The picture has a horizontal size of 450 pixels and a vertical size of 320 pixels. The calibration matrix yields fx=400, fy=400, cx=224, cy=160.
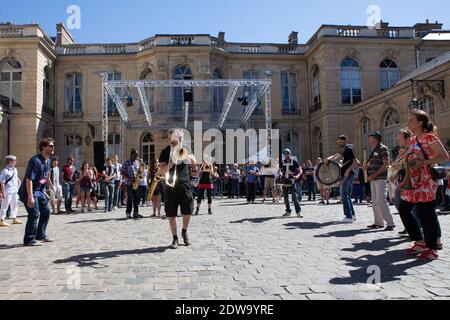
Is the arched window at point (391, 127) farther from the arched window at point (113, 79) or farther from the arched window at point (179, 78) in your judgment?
the arched window at point (113, 79)

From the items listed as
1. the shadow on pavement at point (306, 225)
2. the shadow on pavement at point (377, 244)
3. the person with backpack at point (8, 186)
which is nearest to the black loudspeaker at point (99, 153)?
the person with backpack at point (8, 186)

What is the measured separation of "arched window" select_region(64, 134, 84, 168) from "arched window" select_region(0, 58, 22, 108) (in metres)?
4.56

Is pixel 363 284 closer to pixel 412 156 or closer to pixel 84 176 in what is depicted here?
pixel 412 156

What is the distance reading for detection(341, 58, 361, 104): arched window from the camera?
27047 millimetres

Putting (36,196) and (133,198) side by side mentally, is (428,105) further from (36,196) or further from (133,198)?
(36,196)

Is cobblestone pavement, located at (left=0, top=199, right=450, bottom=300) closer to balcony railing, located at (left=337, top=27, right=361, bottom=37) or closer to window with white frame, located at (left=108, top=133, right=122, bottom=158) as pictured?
window with white frame, located at (left=108, top=133, right=122, bottom=158)

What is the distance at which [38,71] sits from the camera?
85.5ft

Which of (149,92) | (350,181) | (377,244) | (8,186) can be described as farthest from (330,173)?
(149,92)

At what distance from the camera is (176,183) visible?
6.20 meters

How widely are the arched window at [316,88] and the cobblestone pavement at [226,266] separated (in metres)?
21.6

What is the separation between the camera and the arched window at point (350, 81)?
27.0 meters

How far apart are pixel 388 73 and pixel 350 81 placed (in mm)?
2941

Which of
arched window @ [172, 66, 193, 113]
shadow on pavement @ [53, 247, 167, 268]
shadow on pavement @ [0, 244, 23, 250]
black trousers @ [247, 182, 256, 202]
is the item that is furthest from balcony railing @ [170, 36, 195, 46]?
shadow on pavement @ [53, 247, 167, 268]
